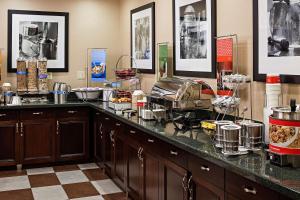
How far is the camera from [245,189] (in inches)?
75.7

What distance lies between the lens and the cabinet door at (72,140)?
515 centimetres

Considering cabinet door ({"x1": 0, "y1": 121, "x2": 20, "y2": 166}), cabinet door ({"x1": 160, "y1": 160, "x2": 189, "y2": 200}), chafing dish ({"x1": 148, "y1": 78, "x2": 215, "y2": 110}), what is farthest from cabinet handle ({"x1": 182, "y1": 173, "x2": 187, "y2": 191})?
cabinet door ({"x1": 0, "y1": 121, "x2": 20, "y2": 166})

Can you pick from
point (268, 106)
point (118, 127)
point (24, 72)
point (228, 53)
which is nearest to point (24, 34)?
point (24, 72)

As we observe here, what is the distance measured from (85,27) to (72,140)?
67.5 inches

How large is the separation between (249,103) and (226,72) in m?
0.30

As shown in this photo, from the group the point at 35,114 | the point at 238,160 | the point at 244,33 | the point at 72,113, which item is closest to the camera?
the point at 238,160

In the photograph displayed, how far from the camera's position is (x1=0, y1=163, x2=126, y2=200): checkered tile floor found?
13.3ft

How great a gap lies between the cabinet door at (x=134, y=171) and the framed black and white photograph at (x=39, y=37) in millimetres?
2427

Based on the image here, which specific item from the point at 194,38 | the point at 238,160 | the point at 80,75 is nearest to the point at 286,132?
the point at 238,160

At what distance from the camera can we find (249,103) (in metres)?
2.95

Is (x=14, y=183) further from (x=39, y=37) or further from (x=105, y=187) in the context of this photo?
(x=39, y=37)

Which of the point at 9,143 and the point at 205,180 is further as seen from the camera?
the point at 9,143

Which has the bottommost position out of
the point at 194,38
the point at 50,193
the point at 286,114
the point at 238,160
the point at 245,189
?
the point at 50,193

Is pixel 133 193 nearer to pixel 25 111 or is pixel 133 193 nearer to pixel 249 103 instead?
pixel 249 103
